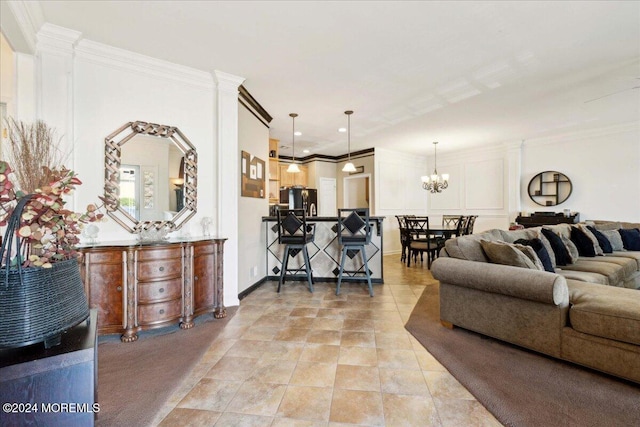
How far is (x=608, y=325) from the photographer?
1792 millimetres

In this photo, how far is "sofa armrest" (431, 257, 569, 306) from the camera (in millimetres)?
1998

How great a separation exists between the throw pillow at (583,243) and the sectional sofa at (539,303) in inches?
22.6

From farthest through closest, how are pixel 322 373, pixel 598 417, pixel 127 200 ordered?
pixel 127 200, pixel 322 373, pixel 598 417

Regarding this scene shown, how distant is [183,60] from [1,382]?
9.83 feet

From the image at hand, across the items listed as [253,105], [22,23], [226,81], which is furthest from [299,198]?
[22,23]

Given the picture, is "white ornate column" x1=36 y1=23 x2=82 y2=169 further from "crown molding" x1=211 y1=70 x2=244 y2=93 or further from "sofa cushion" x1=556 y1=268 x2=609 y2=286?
"sofa cushion" x1=556 y1=268 x2=609 y2=286

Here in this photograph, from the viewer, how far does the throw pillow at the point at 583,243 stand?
12.3 feet

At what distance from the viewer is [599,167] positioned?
551cm

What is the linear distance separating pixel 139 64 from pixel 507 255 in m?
3.88

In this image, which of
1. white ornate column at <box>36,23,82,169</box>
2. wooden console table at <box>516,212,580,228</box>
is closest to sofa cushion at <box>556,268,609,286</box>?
wooden console table at <box>516,212,580,228</box>

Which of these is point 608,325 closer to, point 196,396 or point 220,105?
point 196,396

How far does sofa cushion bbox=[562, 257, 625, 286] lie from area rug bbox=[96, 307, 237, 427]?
387 centimetres

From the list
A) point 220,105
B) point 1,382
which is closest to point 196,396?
point 1,382

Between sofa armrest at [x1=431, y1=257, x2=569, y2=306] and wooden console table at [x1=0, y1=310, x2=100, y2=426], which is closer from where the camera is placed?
wooden console table at [x1=0, y1=310, x2=100, y2=426]
